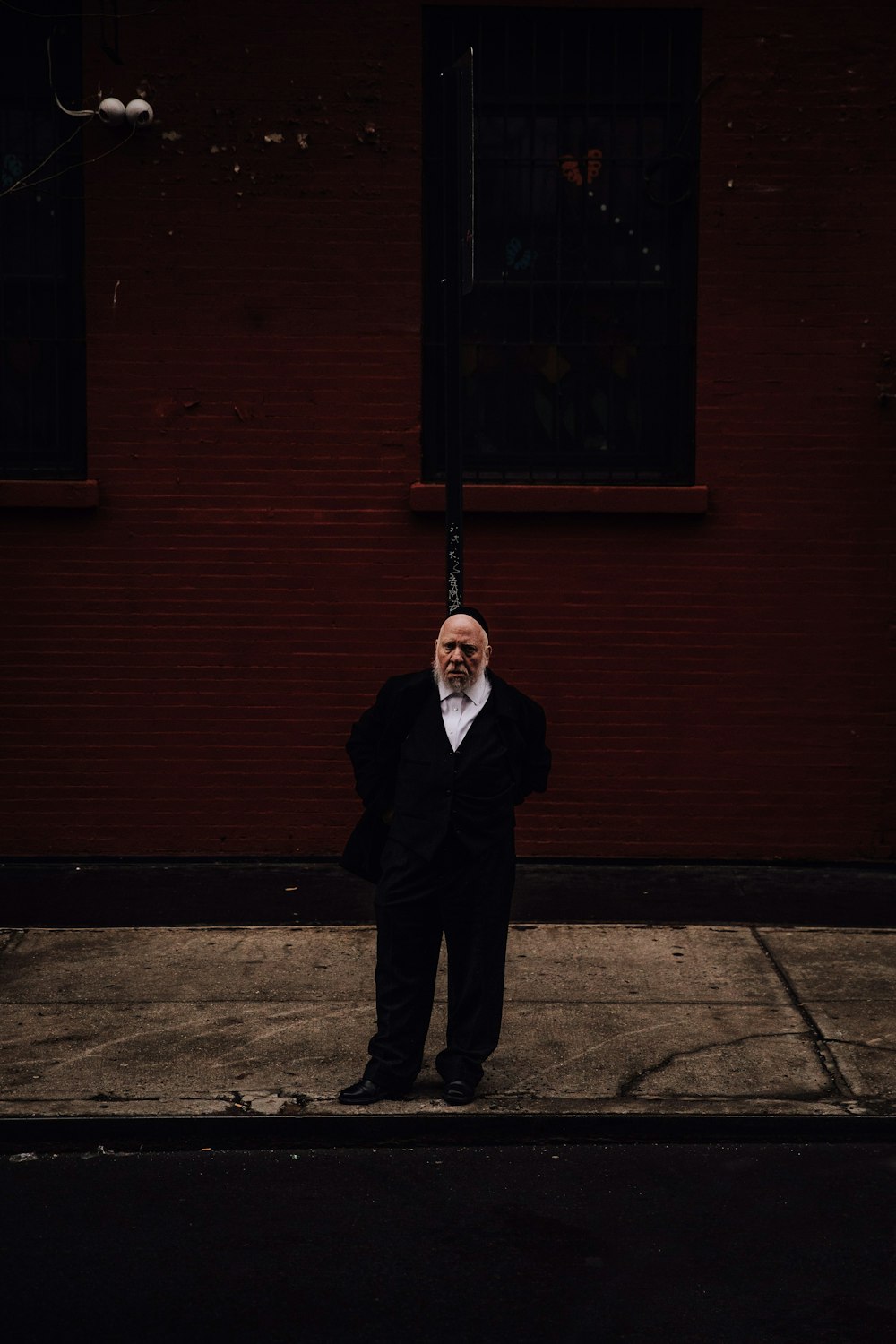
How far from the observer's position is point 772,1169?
535 cm

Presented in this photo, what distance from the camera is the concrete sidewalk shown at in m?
5.78

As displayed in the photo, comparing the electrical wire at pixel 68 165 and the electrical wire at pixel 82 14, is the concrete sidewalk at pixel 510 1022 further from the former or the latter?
the electrical wire at pixel 82 14

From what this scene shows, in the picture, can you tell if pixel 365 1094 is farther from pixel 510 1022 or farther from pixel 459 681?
pixel 459 681

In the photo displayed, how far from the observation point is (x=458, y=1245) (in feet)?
15.6

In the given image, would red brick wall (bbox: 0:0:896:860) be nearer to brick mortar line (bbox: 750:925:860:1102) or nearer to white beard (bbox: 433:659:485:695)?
brick mortar line (bbox: 750:925:860:1102)

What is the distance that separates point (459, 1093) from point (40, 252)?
5678 mm

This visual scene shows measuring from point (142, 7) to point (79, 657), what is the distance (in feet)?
11.8

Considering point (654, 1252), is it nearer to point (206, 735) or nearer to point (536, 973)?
point (536, 973)

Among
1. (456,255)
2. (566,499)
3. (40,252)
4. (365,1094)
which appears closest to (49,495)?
(40,252)

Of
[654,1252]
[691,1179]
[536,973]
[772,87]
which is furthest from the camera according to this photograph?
[772,87]

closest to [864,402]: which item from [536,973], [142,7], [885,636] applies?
[885,636]

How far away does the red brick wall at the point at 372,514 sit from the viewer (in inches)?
349

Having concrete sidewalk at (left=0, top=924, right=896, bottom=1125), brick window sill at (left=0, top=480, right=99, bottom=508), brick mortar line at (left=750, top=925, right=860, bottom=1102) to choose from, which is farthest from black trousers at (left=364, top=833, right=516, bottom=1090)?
brick window sill at (left=0, top=480, right=99, bottom=508)

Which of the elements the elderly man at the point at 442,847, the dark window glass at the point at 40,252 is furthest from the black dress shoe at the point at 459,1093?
the dark window glass at the point at 40,252
